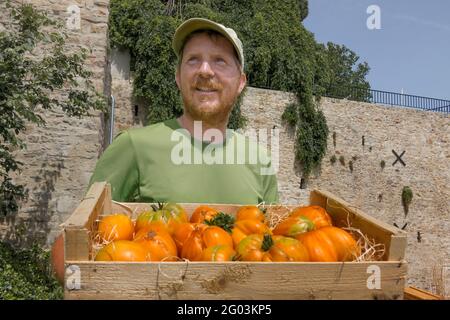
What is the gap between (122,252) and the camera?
132cm

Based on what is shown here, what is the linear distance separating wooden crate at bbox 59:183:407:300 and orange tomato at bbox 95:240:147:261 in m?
0.05

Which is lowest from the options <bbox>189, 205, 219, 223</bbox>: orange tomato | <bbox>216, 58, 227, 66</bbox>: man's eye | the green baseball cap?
<bbox>189, 205, 219, 223</bbox>: orange tomato

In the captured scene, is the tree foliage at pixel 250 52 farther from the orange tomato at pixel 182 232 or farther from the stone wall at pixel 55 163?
the orange tomato at pixel 182 232

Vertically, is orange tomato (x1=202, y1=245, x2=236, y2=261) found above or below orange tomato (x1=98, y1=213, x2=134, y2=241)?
below

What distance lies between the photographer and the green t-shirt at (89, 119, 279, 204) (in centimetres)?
225

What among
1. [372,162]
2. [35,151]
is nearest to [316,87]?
[372,162]

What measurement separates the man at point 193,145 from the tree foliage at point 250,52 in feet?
28.4

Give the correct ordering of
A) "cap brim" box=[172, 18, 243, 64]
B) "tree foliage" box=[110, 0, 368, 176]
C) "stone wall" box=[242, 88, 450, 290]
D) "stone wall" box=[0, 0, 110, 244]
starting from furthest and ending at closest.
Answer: "stone wall" box=[242, 88, 450, 290], "tree foliage" box=[110, 0, 368, 176], "stone wall" box=[0, 0, 110, 244], "cap brim" box=[172, 18, 243, 64]

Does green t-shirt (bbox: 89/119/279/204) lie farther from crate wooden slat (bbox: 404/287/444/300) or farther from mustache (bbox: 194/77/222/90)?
crate wooden slat (bbox: 404/287/444/300)

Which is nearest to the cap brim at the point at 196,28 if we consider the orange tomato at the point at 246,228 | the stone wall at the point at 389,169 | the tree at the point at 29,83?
the orange tomato at the point at 246,228

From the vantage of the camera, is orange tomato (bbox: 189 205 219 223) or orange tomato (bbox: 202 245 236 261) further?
orange tomato (bbox: 189 205 219 223)

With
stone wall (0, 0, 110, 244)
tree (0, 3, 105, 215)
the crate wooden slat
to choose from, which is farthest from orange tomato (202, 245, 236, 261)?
stone wall (0, 0, 110, 244)

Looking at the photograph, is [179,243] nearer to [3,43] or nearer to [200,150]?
[200,150]

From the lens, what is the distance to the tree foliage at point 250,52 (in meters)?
11.0
